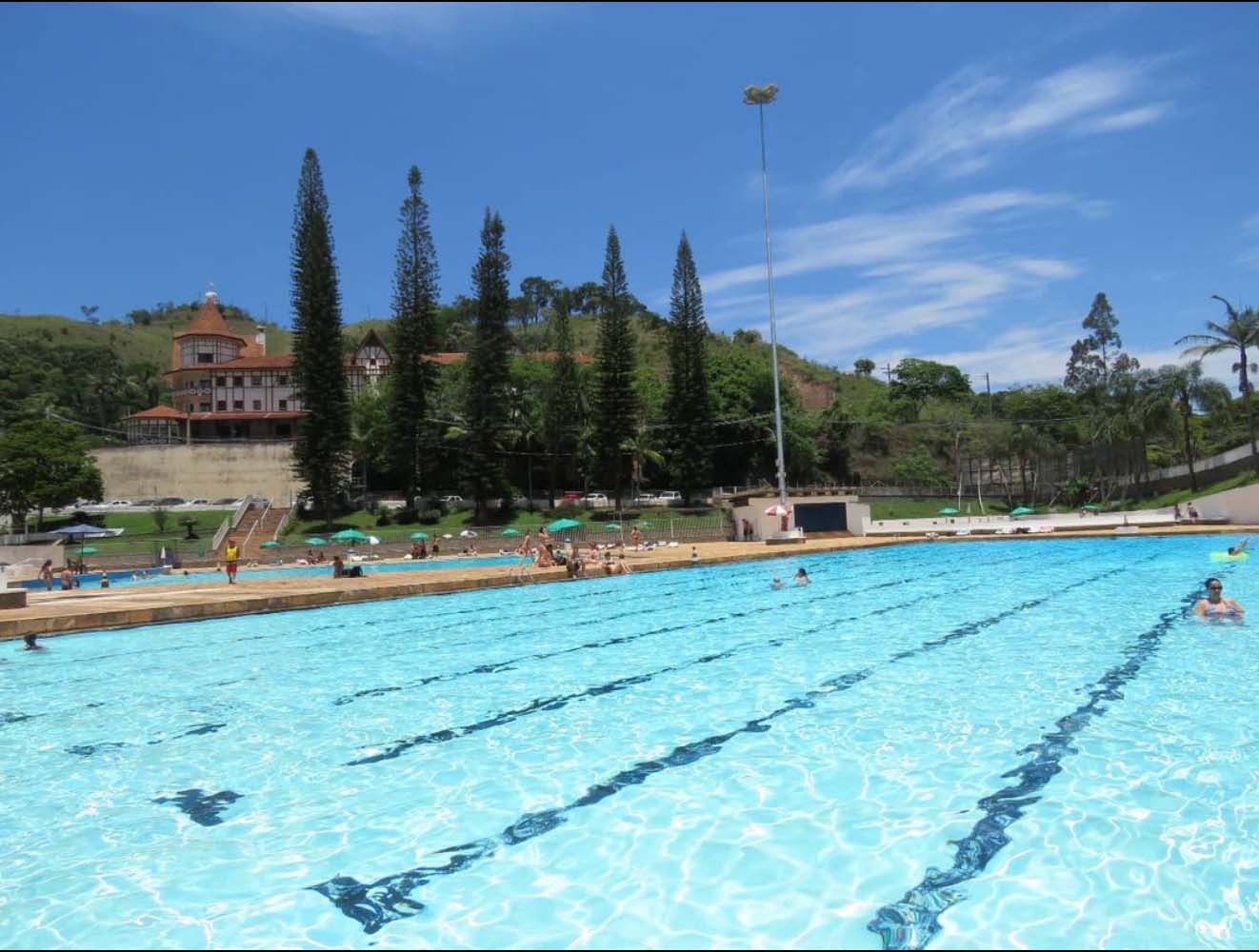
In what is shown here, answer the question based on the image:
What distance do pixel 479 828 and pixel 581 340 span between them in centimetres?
8471

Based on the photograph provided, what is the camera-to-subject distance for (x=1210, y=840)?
4.18m

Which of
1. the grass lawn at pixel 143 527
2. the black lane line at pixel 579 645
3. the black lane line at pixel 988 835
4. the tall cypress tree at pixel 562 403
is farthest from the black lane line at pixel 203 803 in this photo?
the tall cypress tree at pixel 562 403

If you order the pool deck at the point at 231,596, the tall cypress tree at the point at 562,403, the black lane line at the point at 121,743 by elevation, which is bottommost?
the black lane line at the point at 121,743

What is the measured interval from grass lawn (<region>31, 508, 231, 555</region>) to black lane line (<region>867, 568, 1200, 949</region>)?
1222 inches

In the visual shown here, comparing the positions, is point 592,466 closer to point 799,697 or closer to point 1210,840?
point 799,697

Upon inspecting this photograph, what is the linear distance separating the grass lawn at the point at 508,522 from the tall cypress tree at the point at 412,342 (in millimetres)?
2669

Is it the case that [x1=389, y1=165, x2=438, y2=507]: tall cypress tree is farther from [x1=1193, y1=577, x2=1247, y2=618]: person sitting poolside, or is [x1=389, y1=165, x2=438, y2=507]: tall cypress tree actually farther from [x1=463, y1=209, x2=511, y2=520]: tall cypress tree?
[x1=1193, y1=577, x2=1247, y2=618]: person sitting poolside

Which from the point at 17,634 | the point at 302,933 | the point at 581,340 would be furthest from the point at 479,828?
the point at 581,340

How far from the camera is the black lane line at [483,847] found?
3.73 metres

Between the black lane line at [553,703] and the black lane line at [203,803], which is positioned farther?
the black lane line at [553,703]

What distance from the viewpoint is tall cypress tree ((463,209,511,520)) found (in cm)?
4119

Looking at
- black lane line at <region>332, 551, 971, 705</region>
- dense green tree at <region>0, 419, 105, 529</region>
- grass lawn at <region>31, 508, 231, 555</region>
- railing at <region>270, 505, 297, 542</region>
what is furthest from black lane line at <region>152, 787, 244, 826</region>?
dense green tree at <region>0, 419, 105, 529</region>

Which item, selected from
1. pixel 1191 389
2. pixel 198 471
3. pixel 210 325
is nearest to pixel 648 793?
pixel 1191 389

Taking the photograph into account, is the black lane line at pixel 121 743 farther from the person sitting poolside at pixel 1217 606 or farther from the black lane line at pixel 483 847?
the person sitting poolside at pixel 1217 606
